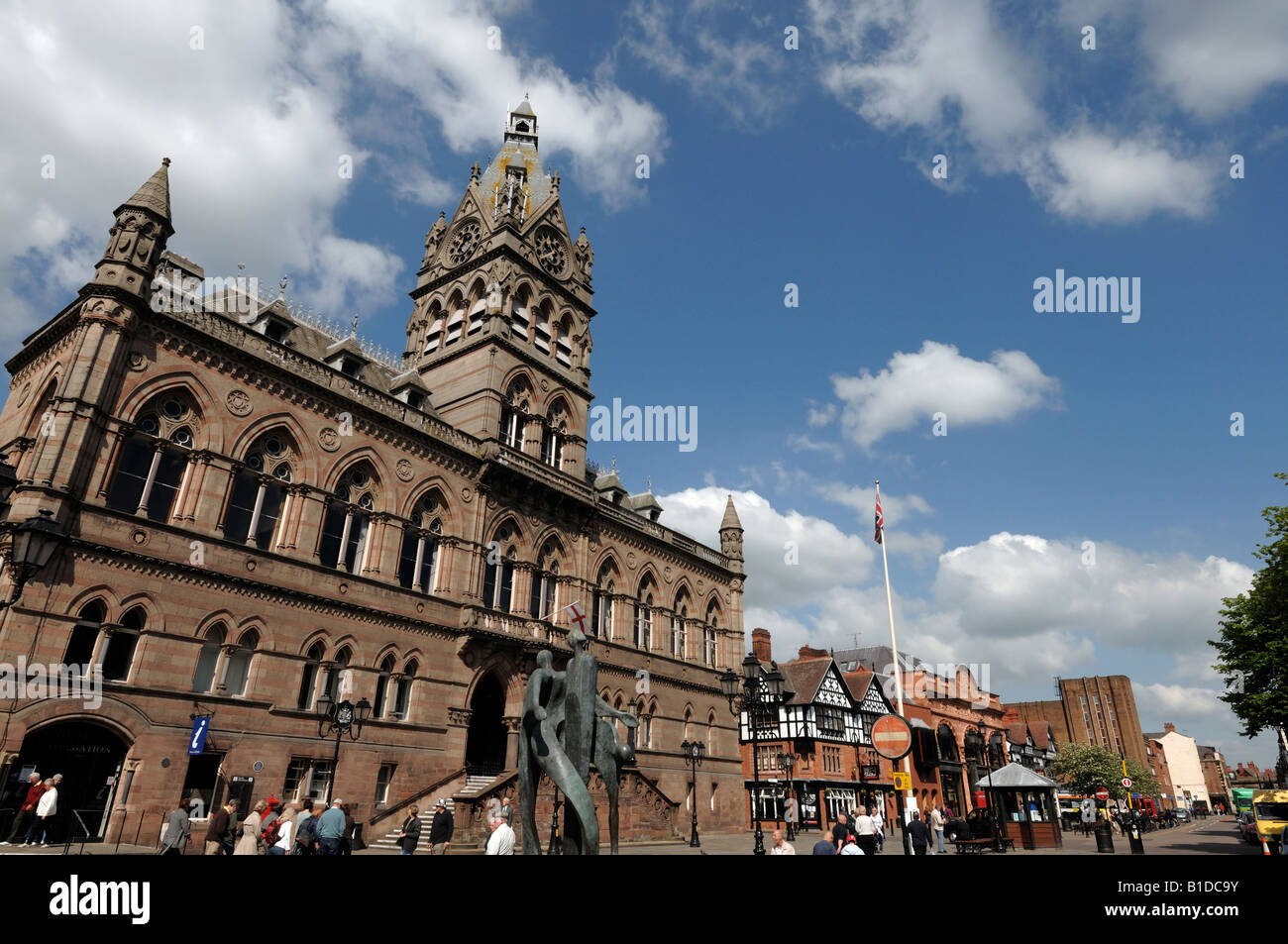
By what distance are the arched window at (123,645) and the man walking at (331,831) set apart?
955 cm

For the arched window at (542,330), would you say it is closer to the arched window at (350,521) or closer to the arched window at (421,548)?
the arched window at (421,548)

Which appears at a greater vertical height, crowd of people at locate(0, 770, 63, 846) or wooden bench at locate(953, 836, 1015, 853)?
crowd of people at locate(0, 770, 63, 846)

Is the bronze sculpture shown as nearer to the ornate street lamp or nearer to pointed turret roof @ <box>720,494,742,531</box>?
the ornate street lamp

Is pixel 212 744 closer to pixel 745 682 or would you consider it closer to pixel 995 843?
pixel 745 682

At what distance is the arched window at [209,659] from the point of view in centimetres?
2144

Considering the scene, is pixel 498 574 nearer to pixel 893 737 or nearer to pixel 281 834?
pixel 281 834

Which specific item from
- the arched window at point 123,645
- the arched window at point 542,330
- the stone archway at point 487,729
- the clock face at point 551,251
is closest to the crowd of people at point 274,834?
the arched window at point 123,645

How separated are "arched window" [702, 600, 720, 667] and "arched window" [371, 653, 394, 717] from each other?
21.2 m

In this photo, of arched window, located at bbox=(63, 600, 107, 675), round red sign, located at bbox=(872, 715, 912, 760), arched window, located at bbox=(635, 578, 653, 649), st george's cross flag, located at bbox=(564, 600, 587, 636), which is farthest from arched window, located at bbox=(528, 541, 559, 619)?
round red sign, located at bbox=(872, 715, 912, 760)

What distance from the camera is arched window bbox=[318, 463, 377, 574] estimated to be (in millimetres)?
26031

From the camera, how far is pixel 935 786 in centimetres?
6444

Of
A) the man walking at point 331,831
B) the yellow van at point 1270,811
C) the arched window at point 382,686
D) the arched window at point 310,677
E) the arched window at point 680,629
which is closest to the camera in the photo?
the man walking at point 331,831

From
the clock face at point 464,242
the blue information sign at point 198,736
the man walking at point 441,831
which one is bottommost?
the man walking at point 441,831
